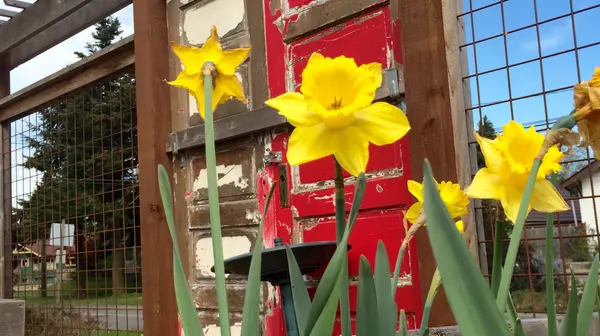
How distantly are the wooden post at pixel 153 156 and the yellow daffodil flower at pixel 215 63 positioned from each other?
87.2 inches

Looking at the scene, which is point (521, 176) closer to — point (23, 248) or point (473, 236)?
point (473, 236)

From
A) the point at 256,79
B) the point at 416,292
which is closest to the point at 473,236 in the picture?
the point at 416,292

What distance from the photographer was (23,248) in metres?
4.49

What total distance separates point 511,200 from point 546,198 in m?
0.03

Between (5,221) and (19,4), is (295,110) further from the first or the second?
(5,221)

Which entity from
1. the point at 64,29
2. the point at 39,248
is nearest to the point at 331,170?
the point at 64,29

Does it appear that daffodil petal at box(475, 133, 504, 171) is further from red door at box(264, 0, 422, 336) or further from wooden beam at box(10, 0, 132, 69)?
wooden beam at box(10, 0, 132, 69)

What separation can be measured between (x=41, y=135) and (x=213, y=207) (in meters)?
4.78

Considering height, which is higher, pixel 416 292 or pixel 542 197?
pixel 542 197

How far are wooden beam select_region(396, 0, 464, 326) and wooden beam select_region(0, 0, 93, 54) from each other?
226 centimetres

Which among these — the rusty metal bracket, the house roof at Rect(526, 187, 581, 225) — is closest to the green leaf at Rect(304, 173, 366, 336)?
the house roof at Rect(526, 187, 581, 225)

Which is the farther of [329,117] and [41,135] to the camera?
[41,135]

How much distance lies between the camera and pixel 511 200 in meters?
0.44

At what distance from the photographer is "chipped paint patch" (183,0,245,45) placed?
260 cm
